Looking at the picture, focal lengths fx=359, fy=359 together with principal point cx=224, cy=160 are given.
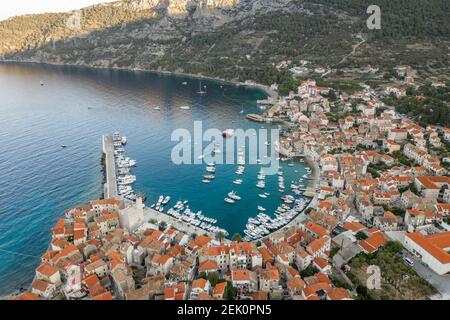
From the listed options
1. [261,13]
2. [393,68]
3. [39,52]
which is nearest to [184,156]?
[393,68]

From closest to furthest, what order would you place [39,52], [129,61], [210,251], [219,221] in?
[210,251] → [219,221] → [129,61] → [39,52]

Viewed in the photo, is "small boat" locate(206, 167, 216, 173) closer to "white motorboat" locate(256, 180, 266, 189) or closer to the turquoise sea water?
the turquoise sea water

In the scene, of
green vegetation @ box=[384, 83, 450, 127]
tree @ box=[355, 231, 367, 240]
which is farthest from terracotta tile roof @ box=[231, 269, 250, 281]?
green vegetation @ box=[384, 83, 450, 127]

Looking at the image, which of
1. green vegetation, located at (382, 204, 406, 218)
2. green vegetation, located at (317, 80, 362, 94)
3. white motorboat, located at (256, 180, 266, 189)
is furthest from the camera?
green vegetation, located at (317, 80, 362, 94)

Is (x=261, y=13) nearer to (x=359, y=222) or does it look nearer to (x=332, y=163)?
(x=332, y=163)

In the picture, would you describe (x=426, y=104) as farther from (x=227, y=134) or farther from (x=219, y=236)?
(x=219, y=236)
